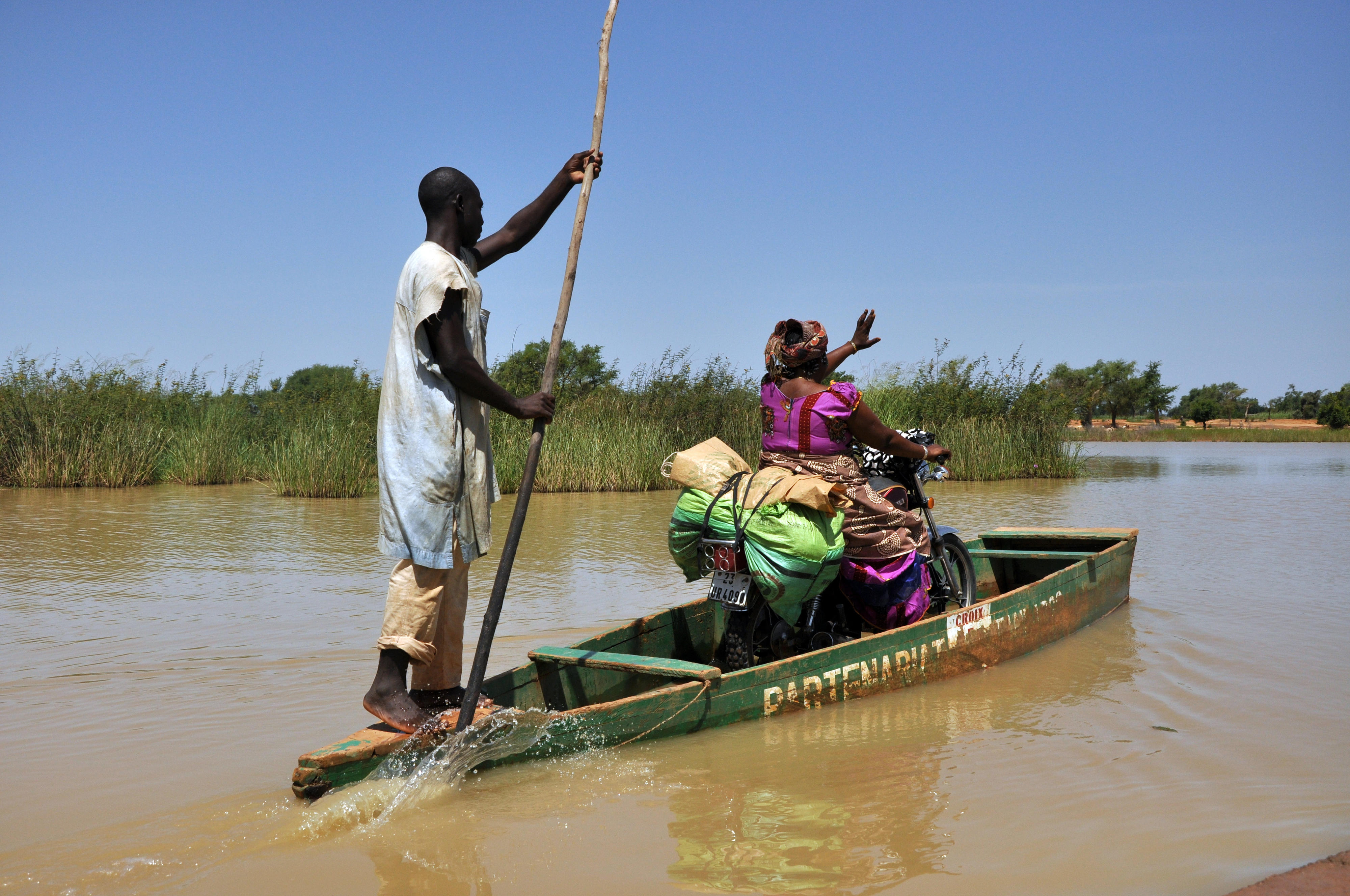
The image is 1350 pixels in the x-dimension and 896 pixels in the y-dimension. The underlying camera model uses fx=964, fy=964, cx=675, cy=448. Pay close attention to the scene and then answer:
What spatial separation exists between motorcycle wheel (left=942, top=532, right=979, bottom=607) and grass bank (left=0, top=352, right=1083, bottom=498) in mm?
9421

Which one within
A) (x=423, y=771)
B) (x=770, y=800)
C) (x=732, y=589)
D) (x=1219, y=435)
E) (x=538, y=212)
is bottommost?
(x=770, y=800)

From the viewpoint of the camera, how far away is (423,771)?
10.4 feet

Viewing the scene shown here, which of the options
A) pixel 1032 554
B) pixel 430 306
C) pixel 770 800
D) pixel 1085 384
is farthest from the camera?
pixel 1085 384

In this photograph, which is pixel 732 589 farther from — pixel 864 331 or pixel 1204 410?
pixel 1204 410

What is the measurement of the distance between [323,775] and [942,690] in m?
2.96

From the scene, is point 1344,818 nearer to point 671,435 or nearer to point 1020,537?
point 1020,537

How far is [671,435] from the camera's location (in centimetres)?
1678

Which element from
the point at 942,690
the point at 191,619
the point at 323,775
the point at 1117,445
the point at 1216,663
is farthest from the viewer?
the point at 1117,445

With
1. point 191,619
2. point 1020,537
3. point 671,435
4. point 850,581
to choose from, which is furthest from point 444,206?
point 671,435

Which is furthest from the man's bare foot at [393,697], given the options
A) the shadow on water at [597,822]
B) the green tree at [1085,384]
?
the green tree at [1085,384]

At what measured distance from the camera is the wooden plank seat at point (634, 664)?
3.75 m

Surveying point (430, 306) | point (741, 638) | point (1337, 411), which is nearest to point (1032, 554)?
point (741, 638)

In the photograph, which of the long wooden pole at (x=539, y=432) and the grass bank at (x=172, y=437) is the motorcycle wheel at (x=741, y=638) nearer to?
the long wooden pole at (x=539, y=432)

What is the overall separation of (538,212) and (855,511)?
2.09 metres
